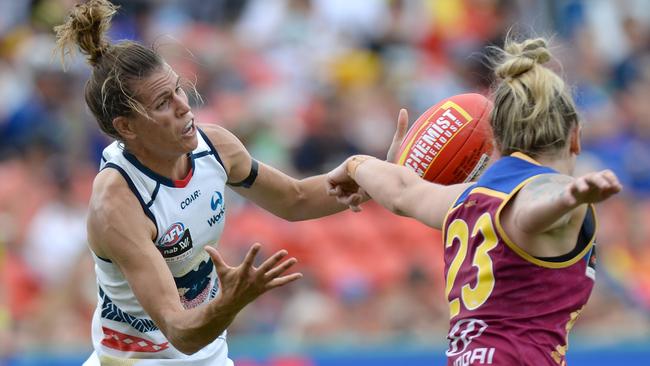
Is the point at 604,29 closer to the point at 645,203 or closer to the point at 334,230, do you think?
the point at 645,203

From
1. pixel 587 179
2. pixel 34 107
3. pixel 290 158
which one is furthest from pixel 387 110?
pixel 587 179

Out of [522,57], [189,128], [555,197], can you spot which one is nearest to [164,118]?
[189,128]

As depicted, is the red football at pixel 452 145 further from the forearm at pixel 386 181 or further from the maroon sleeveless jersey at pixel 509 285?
the maroon sleeveless jersey at pixel 509 285

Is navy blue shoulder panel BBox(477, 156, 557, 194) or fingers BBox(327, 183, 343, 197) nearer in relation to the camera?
navy blue shoulder panel BBox(477, 156, 557, 194)

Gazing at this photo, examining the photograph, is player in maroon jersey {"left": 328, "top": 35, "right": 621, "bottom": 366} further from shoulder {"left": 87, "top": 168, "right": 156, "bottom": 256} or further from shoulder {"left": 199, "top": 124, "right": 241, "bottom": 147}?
shoulder {"left": 199, "top": 124, "right": 241, "bottom": 147}

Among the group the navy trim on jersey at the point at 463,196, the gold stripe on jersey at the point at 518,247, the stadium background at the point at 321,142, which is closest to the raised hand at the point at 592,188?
the gold stripe on jersey at the point at 518,247

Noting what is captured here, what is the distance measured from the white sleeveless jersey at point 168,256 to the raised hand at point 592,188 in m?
1.81

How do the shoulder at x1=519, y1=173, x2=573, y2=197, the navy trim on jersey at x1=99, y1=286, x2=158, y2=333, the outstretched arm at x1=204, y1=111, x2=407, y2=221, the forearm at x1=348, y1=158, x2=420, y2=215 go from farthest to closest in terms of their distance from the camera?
the outstretched arm at x1=204, y1=111, x2=407, y2=221, the navy trim on jersey at x1=99, y1=286, x2=158, y2=333, the forearm at x1=348, y1=158, x2=420, y2=215, the shoulder at x1=519, y1=173, x2=573, y2=197

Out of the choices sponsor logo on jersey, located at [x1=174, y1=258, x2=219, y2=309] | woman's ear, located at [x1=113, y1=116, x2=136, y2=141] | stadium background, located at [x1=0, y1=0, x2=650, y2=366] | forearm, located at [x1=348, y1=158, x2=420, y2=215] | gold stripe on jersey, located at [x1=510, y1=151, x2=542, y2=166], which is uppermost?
gold stripe on jersey, located at [x1=510, y1=151, x2=542, y2=166]

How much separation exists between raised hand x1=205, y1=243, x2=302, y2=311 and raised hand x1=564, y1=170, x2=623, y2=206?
106 cm

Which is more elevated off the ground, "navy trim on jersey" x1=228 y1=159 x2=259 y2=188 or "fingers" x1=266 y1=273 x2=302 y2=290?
"fingers" x1=266 y1=273 x2=302 y2=290

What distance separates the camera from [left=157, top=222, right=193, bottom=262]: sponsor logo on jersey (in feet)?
15.0

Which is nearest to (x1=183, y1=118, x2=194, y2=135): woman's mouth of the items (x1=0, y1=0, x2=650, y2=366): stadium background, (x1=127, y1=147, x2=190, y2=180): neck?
(x1=127, y1=147, x2=190, y2=180): neck

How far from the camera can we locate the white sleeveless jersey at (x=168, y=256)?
15.0ft
